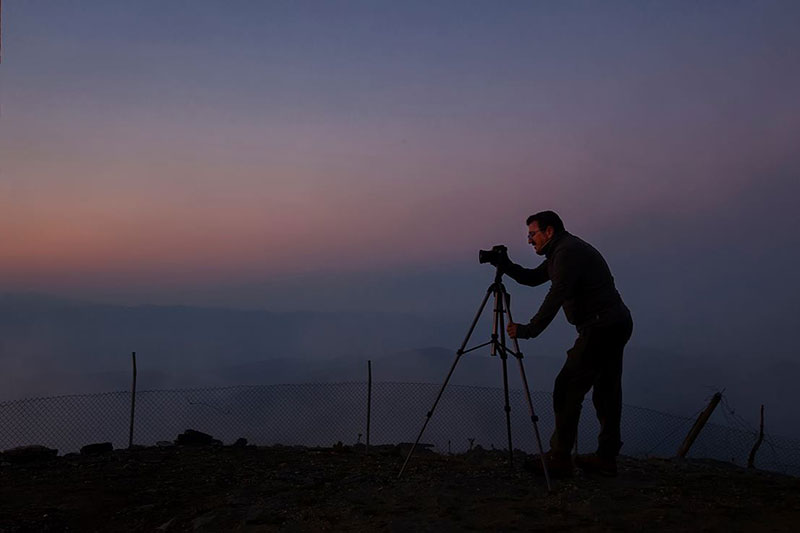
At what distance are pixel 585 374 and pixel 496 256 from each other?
1.43 metres

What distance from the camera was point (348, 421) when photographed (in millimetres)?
72938

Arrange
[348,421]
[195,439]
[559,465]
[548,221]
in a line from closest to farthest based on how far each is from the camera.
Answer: [559,465]
[548,221]
[195,439]
[348,421]

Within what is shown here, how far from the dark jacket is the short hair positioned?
0.08 meters

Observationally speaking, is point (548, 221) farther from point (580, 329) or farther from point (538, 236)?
point (580, 329)

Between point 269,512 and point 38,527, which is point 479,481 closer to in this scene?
point 269,512

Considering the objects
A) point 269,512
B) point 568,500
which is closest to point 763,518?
point 568,500

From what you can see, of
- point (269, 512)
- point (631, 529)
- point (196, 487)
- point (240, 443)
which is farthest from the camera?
point (240, 443)

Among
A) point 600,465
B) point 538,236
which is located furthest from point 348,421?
point 538,236

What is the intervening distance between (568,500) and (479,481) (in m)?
1.07

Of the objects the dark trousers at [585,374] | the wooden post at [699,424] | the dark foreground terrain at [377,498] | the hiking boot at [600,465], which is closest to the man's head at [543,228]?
the dark trousers at [585,374]

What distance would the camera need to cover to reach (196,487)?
7.36 meters

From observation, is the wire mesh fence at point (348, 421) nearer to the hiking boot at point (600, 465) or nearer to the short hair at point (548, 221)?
the hiking boot at point (600, 465)

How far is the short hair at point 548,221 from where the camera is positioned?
6.14 meters

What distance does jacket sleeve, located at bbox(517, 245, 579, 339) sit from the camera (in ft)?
18.9
